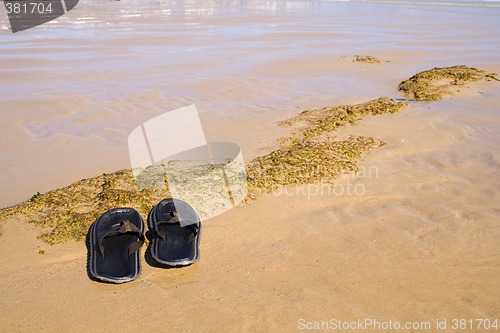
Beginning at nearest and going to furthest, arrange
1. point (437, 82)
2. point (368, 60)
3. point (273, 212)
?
1. point (273, 212)
2. point (437, 82)
3. point (368, 60)

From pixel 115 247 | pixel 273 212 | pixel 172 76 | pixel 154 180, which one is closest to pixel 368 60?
pixel 172 76

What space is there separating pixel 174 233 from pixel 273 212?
955 millimetres

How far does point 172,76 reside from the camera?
8953 mm

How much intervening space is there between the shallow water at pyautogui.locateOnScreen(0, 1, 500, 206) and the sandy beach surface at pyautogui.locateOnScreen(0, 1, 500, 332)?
0.15 ft

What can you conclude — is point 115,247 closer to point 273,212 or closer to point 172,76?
point 273,212

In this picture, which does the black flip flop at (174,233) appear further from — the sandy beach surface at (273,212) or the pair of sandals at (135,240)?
the sandy beach surface at (273,212)

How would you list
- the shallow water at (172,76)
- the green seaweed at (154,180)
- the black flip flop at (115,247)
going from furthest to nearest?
the shallow water at (172,76)
the green seaweed at (154,180)
the black flip flop at (115,247)

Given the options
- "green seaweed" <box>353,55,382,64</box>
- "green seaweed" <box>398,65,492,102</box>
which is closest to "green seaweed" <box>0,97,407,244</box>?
"green seaweed" <box>398,65,492,102</box>

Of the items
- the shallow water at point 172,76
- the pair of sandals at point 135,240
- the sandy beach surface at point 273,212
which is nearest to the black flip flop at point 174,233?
the pair of sandals at point 135,240

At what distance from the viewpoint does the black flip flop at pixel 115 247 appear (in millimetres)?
2873

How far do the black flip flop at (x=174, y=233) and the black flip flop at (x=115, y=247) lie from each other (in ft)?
0.43

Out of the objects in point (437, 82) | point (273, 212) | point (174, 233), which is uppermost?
point (437, 82)

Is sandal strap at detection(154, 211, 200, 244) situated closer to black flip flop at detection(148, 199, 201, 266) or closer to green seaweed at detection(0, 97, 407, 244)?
black flip flop at detection(148, 199, 201, 266)

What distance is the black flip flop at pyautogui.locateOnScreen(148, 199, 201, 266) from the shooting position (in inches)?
119
